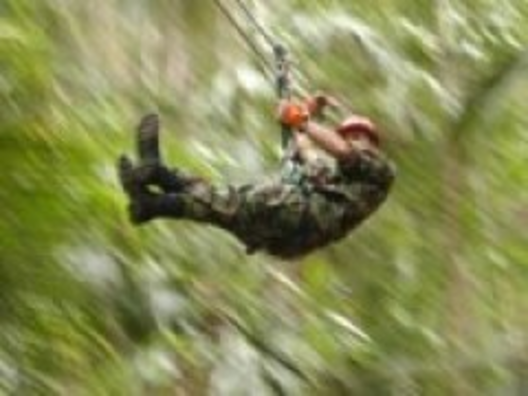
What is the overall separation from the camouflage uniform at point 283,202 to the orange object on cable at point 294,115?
0.12 feet

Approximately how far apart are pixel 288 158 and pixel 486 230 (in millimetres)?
983

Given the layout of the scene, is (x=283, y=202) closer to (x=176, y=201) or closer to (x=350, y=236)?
(x=176, y=201)

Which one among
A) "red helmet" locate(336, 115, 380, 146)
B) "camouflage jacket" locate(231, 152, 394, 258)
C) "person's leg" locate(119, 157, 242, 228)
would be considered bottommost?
"camouflage jacket" locate(231, 152, 394, 258)

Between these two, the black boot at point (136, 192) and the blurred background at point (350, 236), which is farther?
the blurred background at point (350, 236)

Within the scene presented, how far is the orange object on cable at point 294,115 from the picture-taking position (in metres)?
1.14

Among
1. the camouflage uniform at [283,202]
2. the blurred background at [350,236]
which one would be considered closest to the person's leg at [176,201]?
the camouflage uniform at [283,202]

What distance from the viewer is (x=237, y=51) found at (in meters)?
2.12

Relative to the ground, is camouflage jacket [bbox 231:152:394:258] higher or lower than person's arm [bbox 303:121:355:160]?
lower

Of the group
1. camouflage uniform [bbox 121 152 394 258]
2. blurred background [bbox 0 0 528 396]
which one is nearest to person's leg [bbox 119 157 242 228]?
camouflage uniform [bbox 121 152 394 258]

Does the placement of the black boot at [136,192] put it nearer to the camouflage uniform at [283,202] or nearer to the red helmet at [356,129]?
the camouflage uniform at [283,202]

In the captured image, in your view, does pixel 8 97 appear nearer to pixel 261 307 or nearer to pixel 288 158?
pixel 288 158

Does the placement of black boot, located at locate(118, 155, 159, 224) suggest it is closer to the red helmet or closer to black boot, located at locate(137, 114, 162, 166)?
black boot, located at locate(137, 114, 162, 166)

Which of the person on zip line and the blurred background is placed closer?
the person on zip line

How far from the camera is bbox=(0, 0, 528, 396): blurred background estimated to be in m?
1.88
